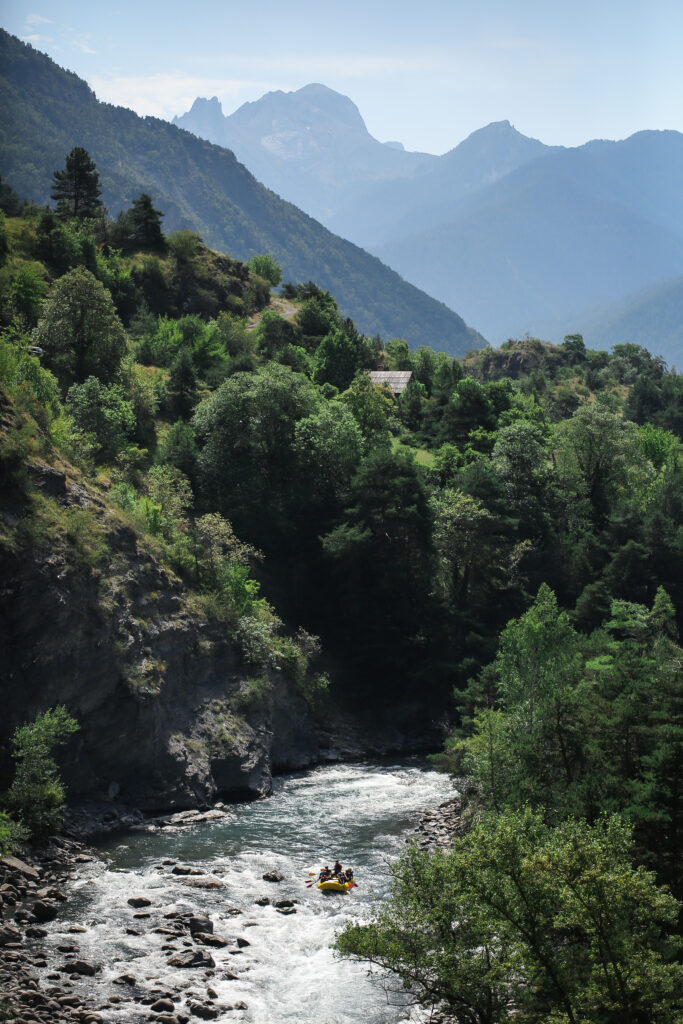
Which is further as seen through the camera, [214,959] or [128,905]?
[128,905]

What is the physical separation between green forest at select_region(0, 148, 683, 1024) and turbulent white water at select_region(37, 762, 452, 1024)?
3.94 metres

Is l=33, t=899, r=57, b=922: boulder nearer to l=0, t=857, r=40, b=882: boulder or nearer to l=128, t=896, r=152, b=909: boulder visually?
l=0, t=857, r=40, b=882: boulder

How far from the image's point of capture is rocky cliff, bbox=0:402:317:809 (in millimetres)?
47812

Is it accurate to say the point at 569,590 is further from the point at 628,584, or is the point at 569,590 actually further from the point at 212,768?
the point at 212,768

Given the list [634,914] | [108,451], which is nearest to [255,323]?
[108,451]

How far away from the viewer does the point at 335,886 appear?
40.4 m

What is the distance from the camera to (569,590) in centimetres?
8125

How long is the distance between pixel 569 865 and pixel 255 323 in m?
110

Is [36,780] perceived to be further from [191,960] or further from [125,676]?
[191,960]

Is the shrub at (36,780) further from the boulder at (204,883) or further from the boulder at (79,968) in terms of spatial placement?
the boulder at (79,968)

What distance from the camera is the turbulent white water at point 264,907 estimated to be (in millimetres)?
31234

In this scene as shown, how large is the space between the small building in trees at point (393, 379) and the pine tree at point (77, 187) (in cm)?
4518

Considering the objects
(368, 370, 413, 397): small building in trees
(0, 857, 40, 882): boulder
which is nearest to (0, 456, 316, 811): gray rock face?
(0, 857, 40, 882): boulder

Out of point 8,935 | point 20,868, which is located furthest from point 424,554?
point 8,935
